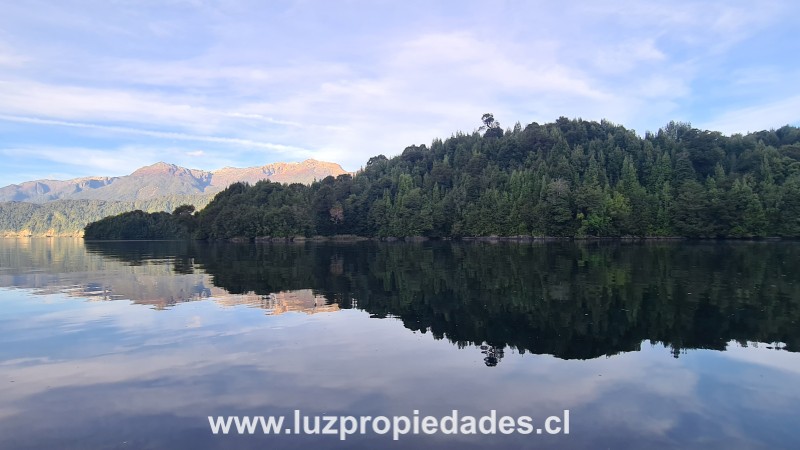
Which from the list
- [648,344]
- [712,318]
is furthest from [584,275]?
[648,344]

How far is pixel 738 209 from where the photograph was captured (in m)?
134

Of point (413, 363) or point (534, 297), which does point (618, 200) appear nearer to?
point (534, 297)

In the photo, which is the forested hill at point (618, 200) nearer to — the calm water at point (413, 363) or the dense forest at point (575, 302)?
the dense forest at point (575, 302)

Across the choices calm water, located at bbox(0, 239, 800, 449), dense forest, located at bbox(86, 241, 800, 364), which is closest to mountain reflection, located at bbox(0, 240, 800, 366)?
dense forest, located at bbox(86, 241, 800, 364)

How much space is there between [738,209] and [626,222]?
1155 inches

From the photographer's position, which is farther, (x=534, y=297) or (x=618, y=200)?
(x=618, y=200)

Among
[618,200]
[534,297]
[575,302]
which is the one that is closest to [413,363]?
[575,302]

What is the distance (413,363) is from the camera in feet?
59.9

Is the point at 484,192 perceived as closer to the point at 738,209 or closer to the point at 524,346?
the point at 738,209

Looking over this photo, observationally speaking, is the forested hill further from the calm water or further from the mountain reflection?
the calm water

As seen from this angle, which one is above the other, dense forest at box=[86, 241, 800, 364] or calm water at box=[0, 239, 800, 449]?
dense forest at box=[86, 241, 800, 364]

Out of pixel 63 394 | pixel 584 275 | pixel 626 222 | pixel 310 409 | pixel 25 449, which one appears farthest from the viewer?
pixel 626 222

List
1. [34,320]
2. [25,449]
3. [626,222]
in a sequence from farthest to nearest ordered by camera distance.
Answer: [626,222], [34,320], [25,449]

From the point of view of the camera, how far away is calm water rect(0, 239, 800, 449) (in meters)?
12.5
